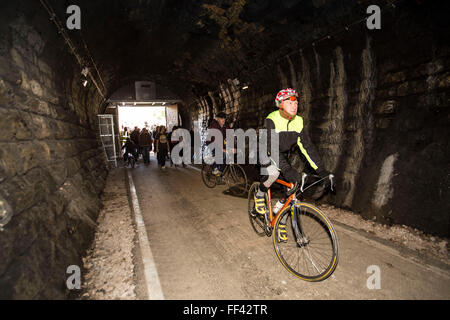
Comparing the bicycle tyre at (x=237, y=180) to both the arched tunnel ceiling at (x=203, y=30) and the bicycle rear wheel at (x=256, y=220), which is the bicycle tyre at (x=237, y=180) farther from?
the arched tunnel ceiling at (x=203, y=30)

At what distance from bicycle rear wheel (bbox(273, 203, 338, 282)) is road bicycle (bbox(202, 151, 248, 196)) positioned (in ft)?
10.5

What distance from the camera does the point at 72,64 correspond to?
6367 millimetres

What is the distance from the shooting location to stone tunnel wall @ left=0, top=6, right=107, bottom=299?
2317mm

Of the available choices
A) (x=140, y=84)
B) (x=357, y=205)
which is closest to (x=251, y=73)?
(x=357, y=205)

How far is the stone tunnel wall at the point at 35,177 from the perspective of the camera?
2317 millimetres

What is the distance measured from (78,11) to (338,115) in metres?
6.37

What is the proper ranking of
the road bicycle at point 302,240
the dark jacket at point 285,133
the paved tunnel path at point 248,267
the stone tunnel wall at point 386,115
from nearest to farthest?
the paved tunnel path at point 248,267
the road bicycle at point 302,240
the dark jacket at point 285,133
the stone tunnel wall at point 386,115

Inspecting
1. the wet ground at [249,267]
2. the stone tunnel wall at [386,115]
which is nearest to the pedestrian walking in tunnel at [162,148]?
the wet ground at [249,267]

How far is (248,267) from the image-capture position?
3.26m

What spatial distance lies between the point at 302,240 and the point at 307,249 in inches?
17.0

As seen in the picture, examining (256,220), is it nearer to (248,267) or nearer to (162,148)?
(248,267)

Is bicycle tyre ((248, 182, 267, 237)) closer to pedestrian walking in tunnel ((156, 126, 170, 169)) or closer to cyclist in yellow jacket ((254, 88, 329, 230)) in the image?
cyclist in yellow jacket ((254, 88, 329, 230))

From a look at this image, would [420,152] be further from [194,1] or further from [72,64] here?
[72,64]

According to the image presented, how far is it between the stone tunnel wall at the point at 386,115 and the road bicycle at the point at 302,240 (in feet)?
5.79
